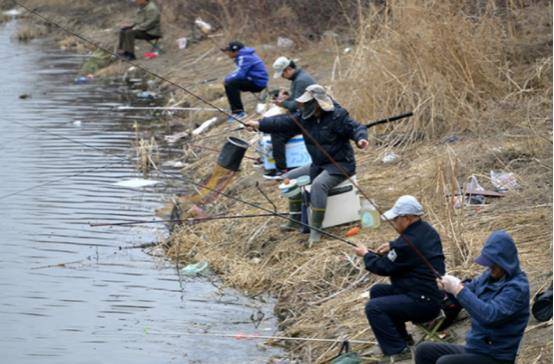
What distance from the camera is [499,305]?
6.11 metres

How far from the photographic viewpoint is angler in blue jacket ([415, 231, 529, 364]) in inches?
240

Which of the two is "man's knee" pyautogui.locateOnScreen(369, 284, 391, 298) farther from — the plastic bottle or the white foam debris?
the white foam debris

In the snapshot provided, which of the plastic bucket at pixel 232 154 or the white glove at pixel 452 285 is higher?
the white glove at pixel 452 285

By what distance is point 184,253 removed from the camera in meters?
11.1

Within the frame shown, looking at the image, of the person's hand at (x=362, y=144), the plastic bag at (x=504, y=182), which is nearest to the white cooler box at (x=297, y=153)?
the plastic bag at (x=504, y=182)

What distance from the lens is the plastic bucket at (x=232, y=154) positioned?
11.9m

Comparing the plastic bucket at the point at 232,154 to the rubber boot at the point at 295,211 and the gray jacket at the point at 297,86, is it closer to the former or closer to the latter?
the gray jacket at the point at 297,86

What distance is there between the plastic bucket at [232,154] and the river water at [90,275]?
98 centimetres

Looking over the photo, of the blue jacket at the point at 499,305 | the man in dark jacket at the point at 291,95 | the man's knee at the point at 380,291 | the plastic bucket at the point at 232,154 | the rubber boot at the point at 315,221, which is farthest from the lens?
the plastic bucket at the point at 232,154

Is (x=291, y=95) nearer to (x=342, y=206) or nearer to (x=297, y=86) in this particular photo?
(x=297, y=86)

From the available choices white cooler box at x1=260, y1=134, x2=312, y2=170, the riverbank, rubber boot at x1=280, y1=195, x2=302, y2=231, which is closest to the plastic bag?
the riverbank

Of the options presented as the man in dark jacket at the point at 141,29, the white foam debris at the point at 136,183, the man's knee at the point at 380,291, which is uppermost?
the man's knee at the point at 380,291

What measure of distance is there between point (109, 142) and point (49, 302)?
668 centimetres

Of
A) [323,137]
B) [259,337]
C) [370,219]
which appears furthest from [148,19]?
[259,337]
